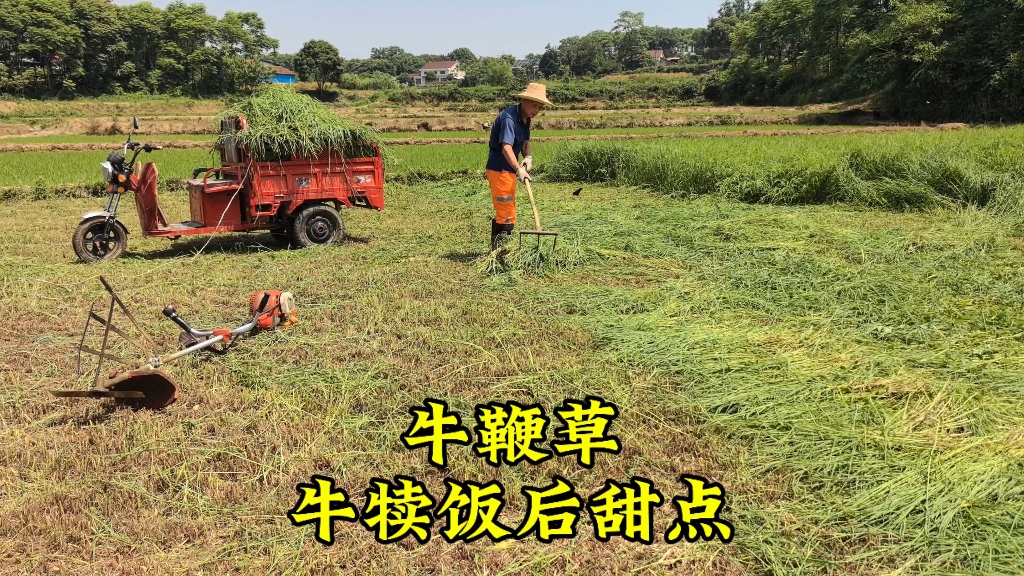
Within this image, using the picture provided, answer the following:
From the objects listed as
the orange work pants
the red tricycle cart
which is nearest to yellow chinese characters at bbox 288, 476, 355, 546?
the orange work pants

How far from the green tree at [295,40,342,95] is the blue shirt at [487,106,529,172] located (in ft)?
184

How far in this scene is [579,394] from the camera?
341 cm

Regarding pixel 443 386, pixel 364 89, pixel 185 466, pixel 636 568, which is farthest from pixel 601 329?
pixel 364 89

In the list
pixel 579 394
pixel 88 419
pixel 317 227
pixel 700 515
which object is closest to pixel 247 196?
pixel 317 227

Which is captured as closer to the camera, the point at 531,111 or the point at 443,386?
the point at 443,386

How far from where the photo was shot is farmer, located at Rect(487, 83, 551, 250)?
607 centimetres

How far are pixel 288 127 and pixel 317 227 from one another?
1224mm

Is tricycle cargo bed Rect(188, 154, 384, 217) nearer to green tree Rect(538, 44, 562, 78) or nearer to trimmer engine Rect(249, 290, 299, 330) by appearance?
trimmer engine Rect(249, 290, 299, 330)

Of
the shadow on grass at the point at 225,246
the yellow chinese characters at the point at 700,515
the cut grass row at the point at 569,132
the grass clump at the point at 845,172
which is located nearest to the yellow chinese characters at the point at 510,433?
the yellow chinese characters at the point at 700,515

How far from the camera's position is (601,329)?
14.3 ft

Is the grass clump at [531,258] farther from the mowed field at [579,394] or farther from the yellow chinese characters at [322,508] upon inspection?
the yellow chinese characters at [322,508]

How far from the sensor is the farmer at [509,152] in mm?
6070

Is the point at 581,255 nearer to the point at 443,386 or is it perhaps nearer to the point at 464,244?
the point at 464,244

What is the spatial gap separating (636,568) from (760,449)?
38.6 inches
